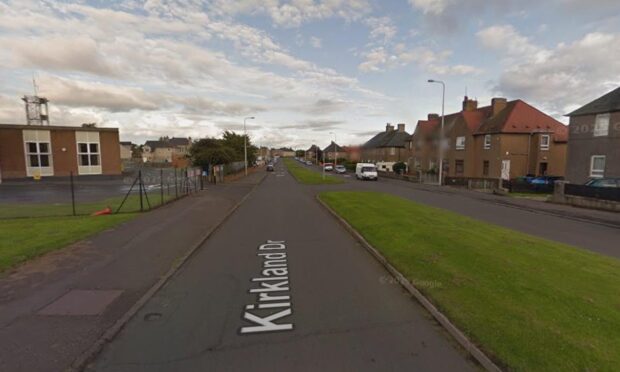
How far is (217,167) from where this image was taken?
3225 centimetres

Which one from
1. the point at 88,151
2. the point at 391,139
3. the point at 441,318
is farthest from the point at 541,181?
the point at 88,151

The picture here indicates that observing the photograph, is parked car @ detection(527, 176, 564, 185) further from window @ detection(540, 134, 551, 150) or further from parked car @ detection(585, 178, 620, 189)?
parked car @ detection(585, 178, 620, 189)

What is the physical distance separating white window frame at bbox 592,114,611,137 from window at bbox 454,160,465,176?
15.4 metres

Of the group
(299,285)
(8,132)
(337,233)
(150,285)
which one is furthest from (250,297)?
(8,132)

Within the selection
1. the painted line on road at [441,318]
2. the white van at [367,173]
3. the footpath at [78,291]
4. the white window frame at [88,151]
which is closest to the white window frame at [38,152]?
the white window frame at [88,151]

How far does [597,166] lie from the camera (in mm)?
22219

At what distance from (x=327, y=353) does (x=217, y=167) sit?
3035 centimetres

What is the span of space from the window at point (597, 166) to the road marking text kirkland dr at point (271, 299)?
995 inches

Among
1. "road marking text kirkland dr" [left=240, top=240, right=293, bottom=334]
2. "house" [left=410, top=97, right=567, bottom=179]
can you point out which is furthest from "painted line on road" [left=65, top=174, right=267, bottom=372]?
"house" [left=410, top=97, right=567, bottom=179]

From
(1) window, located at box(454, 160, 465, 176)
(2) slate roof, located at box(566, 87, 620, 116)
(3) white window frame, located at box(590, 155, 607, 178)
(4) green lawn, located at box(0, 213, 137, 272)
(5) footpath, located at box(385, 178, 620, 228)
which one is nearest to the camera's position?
(4) green lawn, located at box(0, 213, 137, 272)

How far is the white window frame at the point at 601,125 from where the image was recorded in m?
21.4

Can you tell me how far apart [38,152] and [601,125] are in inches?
1956

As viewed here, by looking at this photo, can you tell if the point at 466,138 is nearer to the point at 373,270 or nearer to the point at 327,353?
Answer: the point at 373,270

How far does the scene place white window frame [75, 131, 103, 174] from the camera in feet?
113
